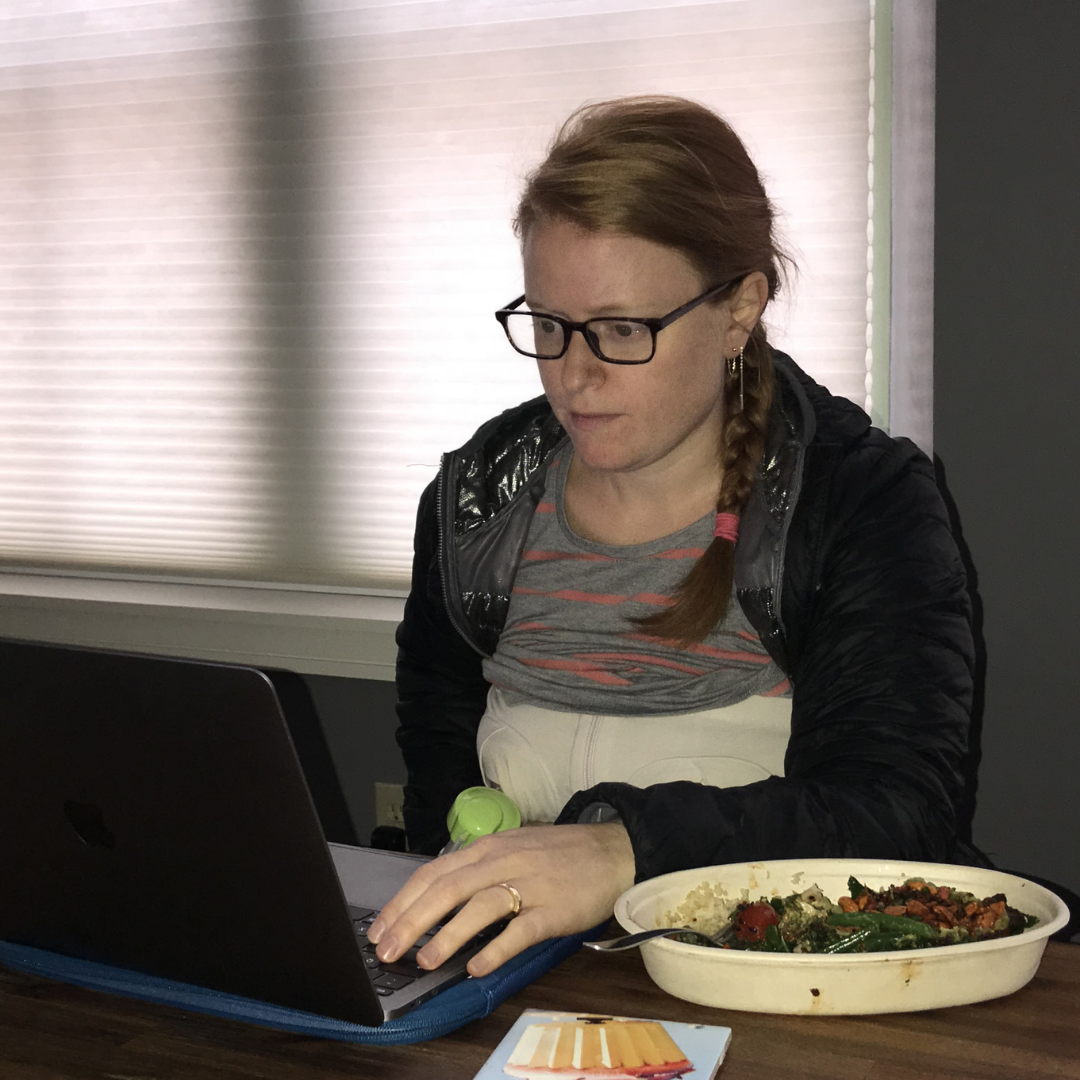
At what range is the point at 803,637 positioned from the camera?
1.34 metres

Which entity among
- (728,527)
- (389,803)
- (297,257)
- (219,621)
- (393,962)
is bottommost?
(389,803)

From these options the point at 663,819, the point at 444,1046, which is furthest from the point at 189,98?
the point at 444,1046

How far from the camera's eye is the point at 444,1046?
2.57ft

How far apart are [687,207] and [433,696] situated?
0.67 meters

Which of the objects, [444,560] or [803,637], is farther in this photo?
[444,560]

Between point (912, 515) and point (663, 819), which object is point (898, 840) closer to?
A: point (663, 819)

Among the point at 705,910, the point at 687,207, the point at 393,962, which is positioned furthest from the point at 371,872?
the point at 687,207

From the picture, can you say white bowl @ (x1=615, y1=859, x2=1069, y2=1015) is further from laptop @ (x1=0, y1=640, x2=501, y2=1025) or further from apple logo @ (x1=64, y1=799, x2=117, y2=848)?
apple logo @ (x1=64, y1=799, x2=117, y2=848)

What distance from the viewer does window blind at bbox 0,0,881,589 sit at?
6.99 feet

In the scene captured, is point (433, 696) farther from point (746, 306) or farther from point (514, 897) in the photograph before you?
point (514, 897)

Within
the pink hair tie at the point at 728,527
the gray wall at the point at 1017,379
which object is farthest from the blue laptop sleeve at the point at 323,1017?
the gray wall at the point at 1017,379

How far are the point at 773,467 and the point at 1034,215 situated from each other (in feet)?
2.63

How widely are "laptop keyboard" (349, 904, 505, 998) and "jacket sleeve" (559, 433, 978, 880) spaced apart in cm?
16

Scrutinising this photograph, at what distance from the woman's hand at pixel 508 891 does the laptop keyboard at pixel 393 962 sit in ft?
0.04
